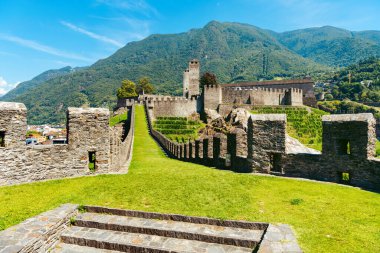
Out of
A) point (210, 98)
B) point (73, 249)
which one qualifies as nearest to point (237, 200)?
point (73, 249)

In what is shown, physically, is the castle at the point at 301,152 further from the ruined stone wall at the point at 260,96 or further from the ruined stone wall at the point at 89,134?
the ruined stone wall at the point at 260,96

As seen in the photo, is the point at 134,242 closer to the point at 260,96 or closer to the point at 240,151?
the point at 240,151

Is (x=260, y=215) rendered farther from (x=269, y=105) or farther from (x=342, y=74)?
(x=342, y=74)

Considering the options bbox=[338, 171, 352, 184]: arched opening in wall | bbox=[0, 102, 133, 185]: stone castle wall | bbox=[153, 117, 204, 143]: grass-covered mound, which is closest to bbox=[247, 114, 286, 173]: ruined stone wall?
bbox=[338, 171, 352, 184]: arched opening in wall

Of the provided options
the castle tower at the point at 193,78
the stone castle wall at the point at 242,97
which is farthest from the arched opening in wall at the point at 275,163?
the castle tower at the point at 193,78

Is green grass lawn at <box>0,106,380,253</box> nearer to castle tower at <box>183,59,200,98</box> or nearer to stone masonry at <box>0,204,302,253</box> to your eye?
stone masonry at <box>0,204,302,253</box>

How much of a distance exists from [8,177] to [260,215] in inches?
434

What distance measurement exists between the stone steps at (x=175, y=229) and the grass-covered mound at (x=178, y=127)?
35294mm

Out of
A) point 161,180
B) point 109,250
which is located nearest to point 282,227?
point 109,250

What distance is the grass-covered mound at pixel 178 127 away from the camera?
47650mm

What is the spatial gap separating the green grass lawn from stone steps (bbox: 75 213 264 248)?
23.9 inches

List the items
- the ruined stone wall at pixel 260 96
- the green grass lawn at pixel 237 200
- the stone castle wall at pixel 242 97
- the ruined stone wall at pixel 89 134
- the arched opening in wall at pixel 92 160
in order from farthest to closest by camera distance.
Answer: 1. the ruined stone wall at pixel 260 96
2. the stone castle wall at pixel 242 97
3. the arched opening in wall at pixel 92 160
4. the ruined stone wall at pixel 89 134
5. the green grass lawn at pixel 237 200

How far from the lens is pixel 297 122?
2426 inches

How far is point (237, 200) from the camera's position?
11.1 m
